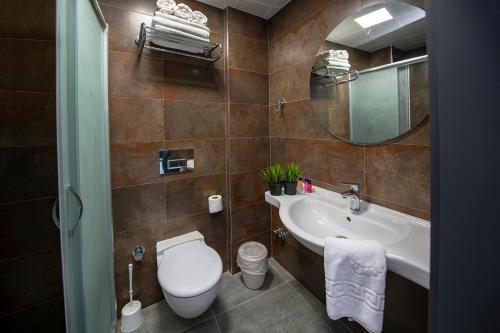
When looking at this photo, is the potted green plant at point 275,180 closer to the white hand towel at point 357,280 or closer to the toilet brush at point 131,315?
the white hand towel at point 357,280

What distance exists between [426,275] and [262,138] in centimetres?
153

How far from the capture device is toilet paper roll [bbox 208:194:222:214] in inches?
68.7

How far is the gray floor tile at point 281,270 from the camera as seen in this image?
184 cm

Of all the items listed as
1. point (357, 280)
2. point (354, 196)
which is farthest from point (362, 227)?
point (357, 280)

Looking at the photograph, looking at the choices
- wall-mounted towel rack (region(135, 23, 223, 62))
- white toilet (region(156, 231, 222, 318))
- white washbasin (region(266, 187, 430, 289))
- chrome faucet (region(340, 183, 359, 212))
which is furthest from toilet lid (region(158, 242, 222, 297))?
wall-mounted towel rack (region(135, 23, 223, 62))

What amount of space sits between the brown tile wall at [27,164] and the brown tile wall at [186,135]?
32 centimetres

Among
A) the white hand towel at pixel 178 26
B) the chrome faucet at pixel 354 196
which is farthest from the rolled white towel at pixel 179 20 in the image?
the chrome faucet at pixel 354 196

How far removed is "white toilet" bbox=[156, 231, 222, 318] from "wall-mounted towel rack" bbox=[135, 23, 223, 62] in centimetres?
141

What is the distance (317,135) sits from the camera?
5.07 ft

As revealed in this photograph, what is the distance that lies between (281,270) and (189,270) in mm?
990

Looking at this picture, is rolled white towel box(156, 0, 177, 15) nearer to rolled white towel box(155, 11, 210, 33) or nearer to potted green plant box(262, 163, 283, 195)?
rolled white towel box(155, 11, 210, 33)

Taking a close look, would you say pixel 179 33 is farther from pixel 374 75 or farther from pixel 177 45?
pixel 374 75

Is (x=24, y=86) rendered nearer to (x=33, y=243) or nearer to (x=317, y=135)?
(x=33, y=243)

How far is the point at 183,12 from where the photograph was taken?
1389mm
